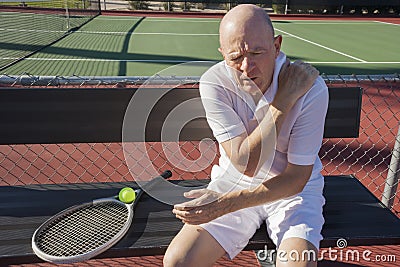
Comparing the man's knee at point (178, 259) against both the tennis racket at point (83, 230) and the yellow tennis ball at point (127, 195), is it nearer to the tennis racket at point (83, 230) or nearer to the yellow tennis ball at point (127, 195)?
the tennis racket at point (83, 230)

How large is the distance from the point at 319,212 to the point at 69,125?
1.37 metres

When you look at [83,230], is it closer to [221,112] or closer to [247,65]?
[221,112]

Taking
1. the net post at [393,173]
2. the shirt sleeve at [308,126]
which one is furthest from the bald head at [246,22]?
the net post at [393,173]

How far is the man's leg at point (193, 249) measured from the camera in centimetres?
167

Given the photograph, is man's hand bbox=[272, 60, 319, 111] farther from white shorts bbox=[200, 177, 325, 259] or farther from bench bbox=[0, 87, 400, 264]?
bench bbox=[0, 87, 400, 264]

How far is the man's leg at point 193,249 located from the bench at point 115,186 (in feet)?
0.44

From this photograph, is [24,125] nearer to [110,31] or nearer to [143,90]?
[143,90]

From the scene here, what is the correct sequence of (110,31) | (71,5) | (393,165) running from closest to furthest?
(393,165) < (110,31) < (71,5)

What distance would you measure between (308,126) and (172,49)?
7979mm

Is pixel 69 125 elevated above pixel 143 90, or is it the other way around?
pixel 143 90

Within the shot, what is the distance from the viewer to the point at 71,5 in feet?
55.7

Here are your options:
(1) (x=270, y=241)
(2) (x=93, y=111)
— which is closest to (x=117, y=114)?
(2) (x=93, y=111)

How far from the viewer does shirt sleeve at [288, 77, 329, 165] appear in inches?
67.6

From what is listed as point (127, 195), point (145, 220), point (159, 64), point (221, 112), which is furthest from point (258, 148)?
point (159, 64)
